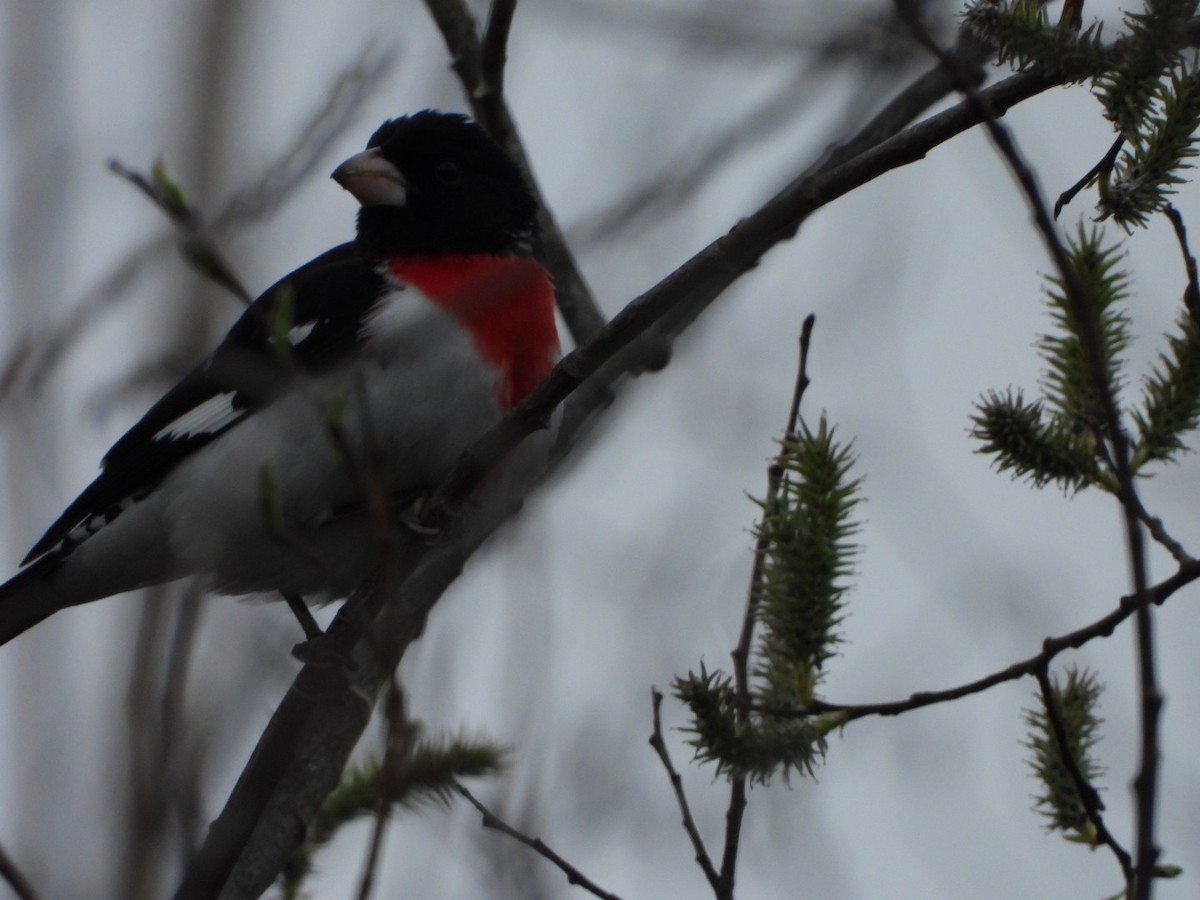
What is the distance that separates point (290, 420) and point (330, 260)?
914 mm

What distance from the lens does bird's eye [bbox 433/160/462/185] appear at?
4.88 meters

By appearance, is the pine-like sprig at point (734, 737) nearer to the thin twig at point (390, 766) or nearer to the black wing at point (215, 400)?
the thin twig at point (390, 766)

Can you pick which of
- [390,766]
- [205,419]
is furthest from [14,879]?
[205,419]

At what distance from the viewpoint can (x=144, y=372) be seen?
2.72m

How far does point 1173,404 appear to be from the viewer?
91.5 inches

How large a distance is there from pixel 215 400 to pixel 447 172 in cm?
108

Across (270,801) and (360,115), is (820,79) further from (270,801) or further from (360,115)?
(270,801)

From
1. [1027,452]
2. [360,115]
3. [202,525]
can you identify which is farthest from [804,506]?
[202,525]

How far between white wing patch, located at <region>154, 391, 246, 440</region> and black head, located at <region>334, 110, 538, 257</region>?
697mm

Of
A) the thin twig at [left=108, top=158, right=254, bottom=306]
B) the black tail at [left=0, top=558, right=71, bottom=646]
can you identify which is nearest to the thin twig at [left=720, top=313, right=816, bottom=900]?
the thin twig at [left=108, top=158, right=254, bottom=306]

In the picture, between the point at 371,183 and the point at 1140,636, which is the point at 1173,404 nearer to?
the point at 1140,636

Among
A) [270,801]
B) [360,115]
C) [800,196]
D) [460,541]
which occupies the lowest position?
[270,801]

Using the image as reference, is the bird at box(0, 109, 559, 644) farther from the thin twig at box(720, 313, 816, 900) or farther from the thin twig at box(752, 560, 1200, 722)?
the thin twig at box(752, 560, 1200, 722)

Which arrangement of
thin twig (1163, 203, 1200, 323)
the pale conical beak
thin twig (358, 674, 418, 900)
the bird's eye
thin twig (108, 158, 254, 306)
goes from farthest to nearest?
the bird's eye → the pale conical beak → thin twig (108, 158, 254, 306) → thin twig (1163, 203, 1200, 323) → thin twig (358, 674, 418, 900)
